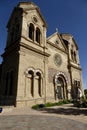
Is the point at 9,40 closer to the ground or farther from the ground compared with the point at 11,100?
farther from the ground

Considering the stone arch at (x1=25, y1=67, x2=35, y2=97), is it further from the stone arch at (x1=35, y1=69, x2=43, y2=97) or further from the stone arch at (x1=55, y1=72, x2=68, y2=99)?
the stone arch at (x1=55, y1=72, x2=68, y2=99)

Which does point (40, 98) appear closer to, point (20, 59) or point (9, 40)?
point (20, 59)

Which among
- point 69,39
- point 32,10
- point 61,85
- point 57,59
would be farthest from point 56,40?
point 61,85

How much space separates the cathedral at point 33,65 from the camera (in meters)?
14.6

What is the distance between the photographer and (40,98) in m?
15.7

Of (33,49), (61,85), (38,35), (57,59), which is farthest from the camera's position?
(57,59)

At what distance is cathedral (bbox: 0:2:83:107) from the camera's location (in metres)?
14.6

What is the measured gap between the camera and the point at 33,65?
16.3 metres

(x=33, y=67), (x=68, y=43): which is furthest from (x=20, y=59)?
(x=68, y=43)

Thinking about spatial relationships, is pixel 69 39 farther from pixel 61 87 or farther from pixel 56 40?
pixel 61 87

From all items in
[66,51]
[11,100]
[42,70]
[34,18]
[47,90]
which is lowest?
[11,100]

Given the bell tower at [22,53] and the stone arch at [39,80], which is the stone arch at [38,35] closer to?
the bell tower at [22,53]

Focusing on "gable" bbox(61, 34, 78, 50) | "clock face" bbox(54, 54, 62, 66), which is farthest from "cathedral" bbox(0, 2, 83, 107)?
"gable" bbox(61, 34, 78, 50)

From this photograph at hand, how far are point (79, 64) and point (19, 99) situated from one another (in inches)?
693
